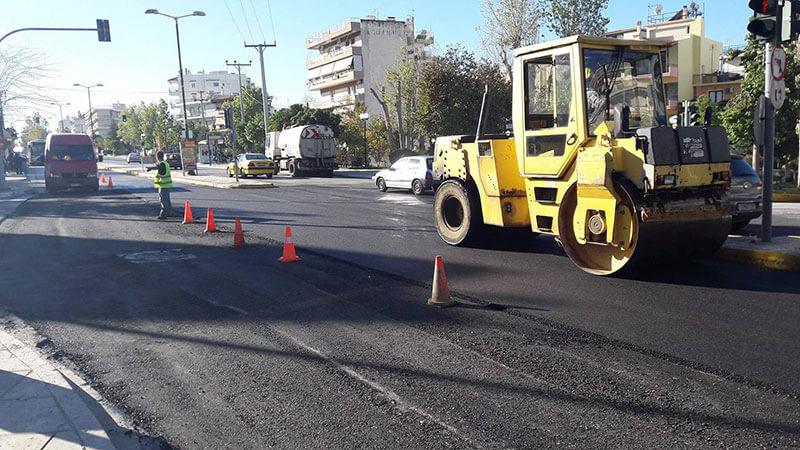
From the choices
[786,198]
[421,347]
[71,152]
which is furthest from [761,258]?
[71,152]

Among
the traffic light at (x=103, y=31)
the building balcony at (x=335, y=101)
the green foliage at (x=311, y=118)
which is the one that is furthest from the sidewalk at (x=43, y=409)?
the building balcony at (x=335, y=101)

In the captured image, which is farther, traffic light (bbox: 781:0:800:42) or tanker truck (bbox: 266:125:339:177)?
tanker truck (bbox: 266:125:339:177)

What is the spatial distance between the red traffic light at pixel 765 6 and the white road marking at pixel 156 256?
946 centimetres

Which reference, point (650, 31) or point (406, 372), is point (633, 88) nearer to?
point (406, 372)

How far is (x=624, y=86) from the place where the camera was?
8.24 metres

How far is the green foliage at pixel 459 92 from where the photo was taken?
35844mm

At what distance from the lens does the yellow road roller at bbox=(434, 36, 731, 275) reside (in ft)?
23.3

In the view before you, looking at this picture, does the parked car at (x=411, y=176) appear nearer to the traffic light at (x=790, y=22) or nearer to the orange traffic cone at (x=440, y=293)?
the traffic light at (x=790, y=22)

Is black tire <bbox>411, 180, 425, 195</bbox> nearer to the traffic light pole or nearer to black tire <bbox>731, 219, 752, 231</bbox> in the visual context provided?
black tire <bbox>731, 219, 752, 231</bbox>

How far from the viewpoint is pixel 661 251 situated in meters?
7.25

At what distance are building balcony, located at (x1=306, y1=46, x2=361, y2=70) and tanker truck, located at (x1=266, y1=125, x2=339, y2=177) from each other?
33.2 m

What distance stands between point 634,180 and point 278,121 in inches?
2080

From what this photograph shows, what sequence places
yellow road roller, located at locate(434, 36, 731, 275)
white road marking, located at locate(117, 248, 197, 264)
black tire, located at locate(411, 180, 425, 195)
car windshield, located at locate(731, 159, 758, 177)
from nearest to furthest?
yellow road roller, located at locate(434, 36, 731, 275) < white road marking, located at locate(117, 248, 197, 264) < car windshield, located at locate(731, 159, 758, 177) < black tire, located at locate(411, 180, 425, 195)

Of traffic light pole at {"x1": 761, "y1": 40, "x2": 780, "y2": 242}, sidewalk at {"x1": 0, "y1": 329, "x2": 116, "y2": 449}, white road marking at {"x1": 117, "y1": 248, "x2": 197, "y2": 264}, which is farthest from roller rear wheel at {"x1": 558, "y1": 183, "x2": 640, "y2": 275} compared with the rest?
white road marking at {"x1": 117, "y1": 248, "x2": 197, "y2": 264}
